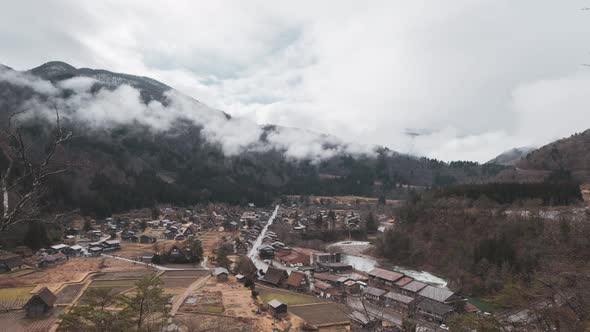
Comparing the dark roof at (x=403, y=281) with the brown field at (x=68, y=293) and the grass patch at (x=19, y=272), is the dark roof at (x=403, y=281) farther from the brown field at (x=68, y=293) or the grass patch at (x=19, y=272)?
the grass patch at (x=19, y=272)

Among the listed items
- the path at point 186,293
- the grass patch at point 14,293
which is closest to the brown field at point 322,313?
the path at point 186,293

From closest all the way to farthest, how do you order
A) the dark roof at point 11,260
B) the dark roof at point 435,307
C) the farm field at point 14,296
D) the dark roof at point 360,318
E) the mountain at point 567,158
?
the dark roof at point 360,318 < the farm field at point 14,296 < the dark roof at point 435,307 < the dark roof at point 11,260 < the mountain at point 567,158

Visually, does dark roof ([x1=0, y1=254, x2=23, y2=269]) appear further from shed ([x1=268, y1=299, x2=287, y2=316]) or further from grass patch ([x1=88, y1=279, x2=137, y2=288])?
shed ([x1=268, y1=299, x2=287, y2=316])

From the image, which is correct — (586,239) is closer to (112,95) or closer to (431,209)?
(431,209)

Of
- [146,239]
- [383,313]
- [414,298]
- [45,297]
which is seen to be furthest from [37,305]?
[146,239]

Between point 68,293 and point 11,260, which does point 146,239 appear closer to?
point 11,260
